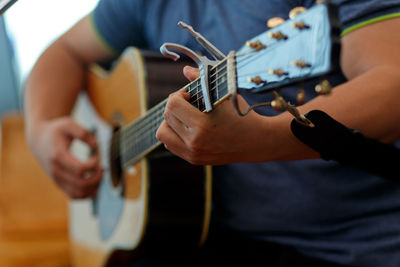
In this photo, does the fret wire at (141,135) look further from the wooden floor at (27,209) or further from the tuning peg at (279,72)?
the wooden floor at (27,209)

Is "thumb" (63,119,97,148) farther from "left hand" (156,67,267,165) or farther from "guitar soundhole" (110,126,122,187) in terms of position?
"left hand" (156,67,267,165)

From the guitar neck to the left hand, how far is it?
1 centimetres

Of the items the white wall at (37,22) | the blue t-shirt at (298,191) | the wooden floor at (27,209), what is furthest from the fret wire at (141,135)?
the wooden floor at (27,209)

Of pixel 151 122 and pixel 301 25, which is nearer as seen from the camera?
pixel 301 25

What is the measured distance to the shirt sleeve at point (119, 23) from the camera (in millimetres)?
807

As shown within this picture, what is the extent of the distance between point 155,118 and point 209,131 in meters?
0.14

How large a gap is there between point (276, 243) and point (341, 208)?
124 mm

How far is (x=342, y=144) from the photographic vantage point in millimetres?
466

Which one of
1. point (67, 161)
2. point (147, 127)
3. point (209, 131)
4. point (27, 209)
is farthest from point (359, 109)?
point (27, 209)

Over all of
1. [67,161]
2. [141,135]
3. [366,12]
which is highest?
[366,12]

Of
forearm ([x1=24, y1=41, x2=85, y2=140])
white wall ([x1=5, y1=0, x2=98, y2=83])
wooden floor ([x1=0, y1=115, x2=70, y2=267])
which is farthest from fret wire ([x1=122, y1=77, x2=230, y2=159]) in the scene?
wooden floor ([x1=0, y1=115, x2=70, y2=267])

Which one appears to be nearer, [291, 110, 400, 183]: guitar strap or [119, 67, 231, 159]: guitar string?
[291, 110, 400, 183]: guitar strap

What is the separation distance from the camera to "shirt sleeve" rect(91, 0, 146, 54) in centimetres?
81

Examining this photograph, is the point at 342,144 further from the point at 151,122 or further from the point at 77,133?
the point at 77,133
